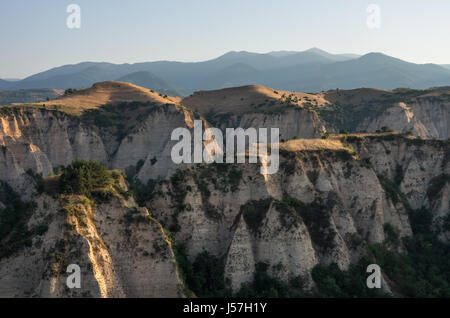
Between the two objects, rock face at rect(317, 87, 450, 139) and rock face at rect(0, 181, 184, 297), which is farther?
rock face at rect(317, 87, 450, 139)

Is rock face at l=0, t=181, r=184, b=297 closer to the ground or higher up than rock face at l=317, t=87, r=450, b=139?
closer to the ground

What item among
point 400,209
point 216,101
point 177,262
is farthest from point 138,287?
point 216,101

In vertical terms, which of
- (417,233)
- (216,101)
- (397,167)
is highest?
(216,101)

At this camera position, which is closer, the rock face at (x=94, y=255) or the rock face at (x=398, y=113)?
the rock face at (x=94, y=255)

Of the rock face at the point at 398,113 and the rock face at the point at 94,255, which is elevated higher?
the rock face at the point at 398,113

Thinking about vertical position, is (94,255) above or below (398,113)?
below

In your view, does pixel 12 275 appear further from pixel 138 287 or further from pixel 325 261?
pixel 325 261

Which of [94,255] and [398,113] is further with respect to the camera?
[398,113]
